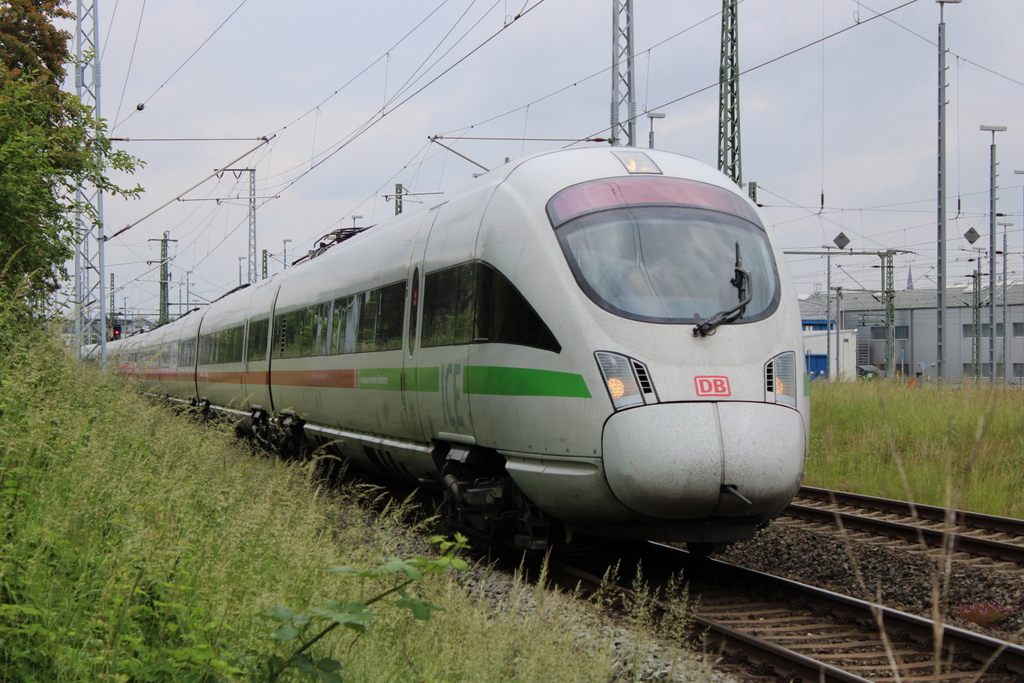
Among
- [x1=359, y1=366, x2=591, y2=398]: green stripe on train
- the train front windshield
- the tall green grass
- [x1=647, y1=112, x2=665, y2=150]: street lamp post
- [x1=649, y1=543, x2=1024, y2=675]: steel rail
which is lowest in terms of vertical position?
[x1=649, y1=543, x2=1024, y2=675]: steel rail

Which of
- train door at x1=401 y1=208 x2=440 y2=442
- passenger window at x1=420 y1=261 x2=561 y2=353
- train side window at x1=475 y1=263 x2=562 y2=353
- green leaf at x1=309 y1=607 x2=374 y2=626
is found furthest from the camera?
train door at x1=401 y1=208 x2=440 y2=442

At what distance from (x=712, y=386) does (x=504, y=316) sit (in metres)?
1.69

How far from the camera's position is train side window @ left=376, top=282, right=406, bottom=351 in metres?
9.02

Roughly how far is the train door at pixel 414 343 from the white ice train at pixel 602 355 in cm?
3

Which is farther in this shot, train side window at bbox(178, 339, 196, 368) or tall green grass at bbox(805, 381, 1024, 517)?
train side window at bbox(178, 339, 196, 368)

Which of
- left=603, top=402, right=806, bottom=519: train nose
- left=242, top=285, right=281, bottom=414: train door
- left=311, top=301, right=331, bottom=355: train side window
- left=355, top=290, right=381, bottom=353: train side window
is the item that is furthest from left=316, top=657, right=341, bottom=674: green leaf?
left=242, top=285, right=281, bottom=414: train door

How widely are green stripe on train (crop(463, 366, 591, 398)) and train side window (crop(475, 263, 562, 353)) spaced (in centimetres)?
20

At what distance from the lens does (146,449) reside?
6680 mm

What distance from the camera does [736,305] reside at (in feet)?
21.1

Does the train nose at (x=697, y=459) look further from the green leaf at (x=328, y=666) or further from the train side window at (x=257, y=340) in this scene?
the train side window at (x=257, y=340)

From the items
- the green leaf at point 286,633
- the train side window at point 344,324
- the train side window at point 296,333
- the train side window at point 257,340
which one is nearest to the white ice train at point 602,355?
the train side window at point 344,324

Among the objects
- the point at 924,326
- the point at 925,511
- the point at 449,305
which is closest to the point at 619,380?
the point at 449,305

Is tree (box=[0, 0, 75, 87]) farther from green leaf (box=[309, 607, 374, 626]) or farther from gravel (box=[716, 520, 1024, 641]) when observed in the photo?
green leaf (box=[309, 607, 374, 626])

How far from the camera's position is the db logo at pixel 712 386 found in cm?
596
